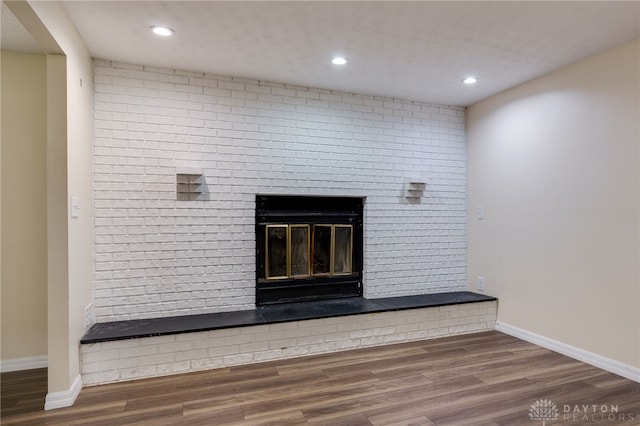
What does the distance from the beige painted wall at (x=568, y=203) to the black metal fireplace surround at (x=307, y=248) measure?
1.49 meters

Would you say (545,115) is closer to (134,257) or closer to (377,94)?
(377,94)

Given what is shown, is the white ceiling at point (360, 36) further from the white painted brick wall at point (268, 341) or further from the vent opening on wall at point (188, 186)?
the white painted brick wall at point (268, 341)

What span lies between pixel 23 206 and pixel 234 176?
5.36 ft

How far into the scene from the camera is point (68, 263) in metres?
2.19

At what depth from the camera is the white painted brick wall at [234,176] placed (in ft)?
9.46

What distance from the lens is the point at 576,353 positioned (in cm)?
290

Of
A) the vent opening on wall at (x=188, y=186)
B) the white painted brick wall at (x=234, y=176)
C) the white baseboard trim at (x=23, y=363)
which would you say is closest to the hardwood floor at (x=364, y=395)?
the white baseboard trim at (x=23, y=363)

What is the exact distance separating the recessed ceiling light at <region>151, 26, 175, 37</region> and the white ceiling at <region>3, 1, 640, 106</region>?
0.14 ft

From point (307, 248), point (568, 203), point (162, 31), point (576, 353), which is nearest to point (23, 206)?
point (162, 31)

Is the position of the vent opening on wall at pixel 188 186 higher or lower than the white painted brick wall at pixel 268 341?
higher

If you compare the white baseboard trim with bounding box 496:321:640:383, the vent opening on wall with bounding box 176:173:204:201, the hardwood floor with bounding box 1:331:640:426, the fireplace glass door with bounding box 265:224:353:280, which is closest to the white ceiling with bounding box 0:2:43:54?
the vent opening on wall with bounding box 176:173:204:201

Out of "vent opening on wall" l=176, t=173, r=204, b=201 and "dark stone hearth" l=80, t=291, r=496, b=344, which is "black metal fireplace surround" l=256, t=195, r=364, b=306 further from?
"vent opening on wall" l=176, t=173, r=204, b=201

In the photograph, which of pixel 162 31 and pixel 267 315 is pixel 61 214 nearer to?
pixel 162 31
